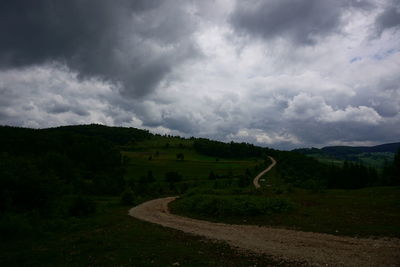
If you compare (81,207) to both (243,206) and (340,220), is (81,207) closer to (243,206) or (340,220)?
(243,206)

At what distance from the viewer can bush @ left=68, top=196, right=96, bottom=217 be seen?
111 feet

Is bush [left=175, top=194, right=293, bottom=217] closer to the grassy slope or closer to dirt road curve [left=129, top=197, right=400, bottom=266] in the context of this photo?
the grassy slope

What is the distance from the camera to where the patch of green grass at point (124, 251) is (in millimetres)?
12500

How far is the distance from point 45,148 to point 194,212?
10606 centimetres

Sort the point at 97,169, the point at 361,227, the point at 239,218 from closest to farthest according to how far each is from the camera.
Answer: the point at 361,227
the point at 239,218
the point at 97,169

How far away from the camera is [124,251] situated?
47.9ft

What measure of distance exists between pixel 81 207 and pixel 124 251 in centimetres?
2339

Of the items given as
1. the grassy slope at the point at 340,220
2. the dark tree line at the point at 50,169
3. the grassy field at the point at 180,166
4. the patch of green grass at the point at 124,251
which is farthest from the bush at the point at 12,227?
the grassy field at the point at 180,166

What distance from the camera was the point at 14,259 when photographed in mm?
13805

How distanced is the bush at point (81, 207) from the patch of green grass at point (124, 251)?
1420cm

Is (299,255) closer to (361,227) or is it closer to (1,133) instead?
(361,227)

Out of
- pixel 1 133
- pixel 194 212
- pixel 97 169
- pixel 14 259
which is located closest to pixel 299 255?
pixel 14 259

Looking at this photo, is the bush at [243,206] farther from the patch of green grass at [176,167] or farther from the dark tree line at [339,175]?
the patch of green grass at [176,167]

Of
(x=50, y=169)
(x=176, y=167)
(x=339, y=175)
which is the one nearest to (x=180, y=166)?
(x=176, y=167)
